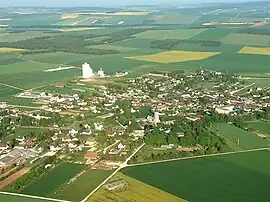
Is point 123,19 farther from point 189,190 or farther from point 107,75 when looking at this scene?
point 189,190

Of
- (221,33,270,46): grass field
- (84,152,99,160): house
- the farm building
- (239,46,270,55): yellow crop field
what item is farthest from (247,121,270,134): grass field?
(221,33,270,46): grass field

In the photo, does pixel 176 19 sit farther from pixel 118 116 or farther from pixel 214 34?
pixel 118 116

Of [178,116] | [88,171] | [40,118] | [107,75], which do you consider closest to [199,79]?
[107,75]

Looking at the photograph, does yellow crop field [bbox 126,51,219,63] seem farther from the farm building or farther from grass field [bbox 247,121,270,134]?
the farm building

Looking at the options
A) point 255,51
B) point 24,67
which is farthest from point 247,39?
point 24,67

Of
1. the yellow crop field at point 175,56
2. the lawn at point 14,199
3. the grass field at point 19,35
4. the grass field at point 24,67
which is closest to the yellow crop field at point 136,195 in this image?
the lawn at point 14,199

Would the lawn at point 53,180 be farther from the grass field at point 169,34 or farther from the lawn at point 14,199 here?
the grass field at point 169,34
